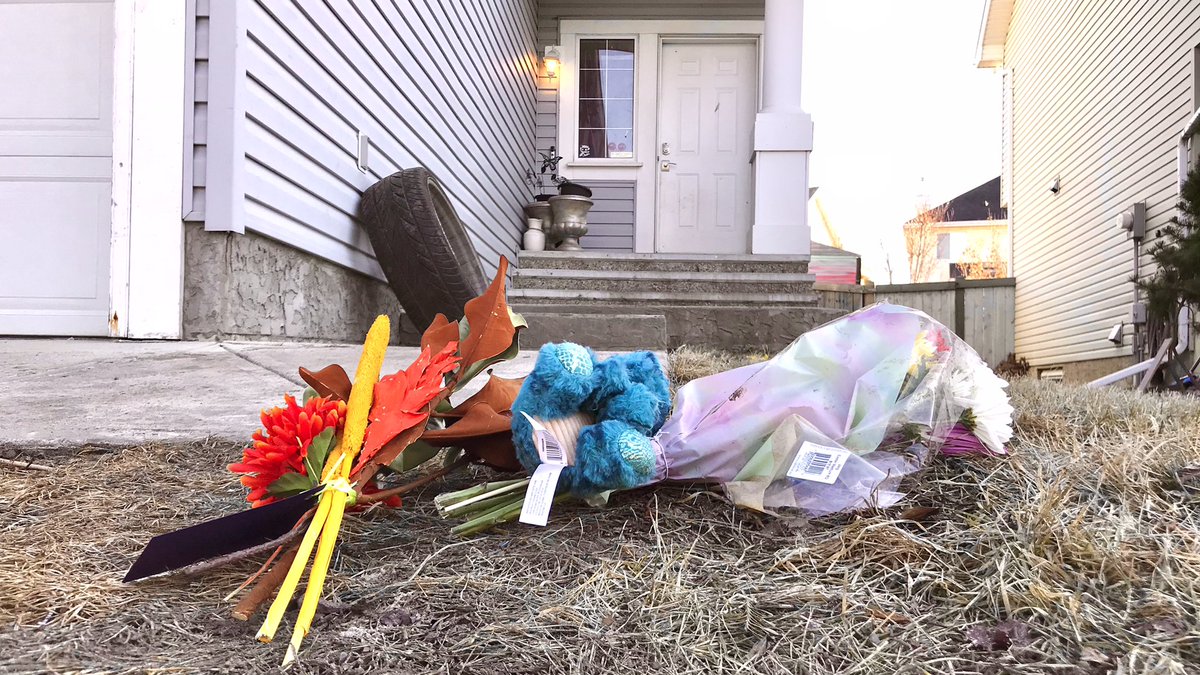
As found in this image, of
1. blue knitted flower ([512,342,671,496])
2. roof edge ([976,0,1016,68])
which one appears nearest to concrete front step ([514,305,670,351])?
blue knitted flower ([512,342,671,496])

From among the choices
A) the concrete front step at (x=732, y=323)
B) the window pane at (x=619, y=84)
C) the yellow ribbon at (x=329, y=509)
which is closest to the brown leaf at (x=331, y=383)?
the yellow ribbon at (x=329, y=509)

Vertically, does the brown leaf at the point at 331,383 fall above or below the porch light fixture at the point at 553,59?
below

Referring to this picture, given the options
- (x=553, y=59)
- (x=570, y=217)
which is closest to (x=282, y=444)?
(x=570, y=217)

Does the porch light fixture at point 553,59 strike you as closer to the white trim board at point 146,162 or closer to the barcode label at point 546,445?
the white trim board at point 146,162

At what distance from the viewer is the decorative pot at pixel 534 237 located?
6.81 metres

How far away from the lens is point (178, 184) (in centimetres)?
268

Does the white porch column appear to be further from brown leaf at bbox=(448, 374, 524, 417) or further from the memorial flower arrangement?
brown leaf at bbox=(448, 374, 524, 417)

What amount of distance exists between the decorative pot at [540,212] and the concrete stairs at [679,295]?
1.42 meters

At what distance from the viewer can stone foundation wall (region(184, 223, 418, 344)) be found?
107 inches

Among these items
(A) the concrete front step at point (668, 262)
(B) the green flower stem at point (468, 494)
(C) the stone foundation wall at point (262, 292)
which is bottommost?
(B) the green flower stem at point (468, 494)

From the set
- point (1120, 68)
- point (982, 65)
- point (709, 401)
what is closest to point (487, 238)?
point (709, 401)

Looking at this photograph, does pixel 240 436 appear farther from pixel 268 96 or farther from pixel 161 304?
pixel 268 96

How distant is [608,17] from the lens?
743 centimetres

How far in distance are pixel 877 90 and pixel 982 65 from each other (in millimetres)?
20016
